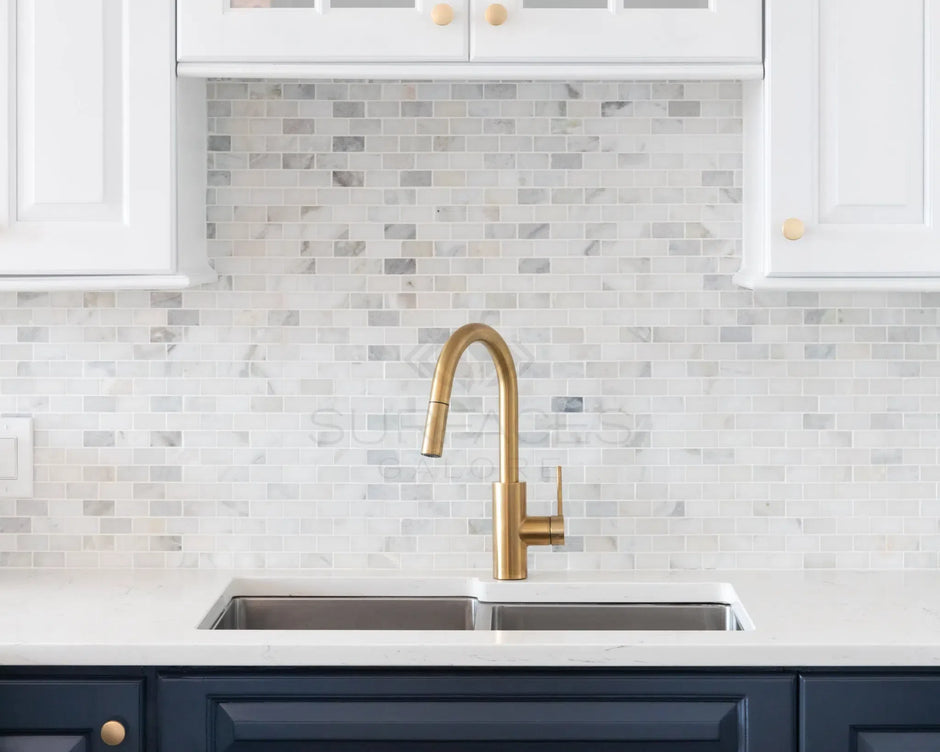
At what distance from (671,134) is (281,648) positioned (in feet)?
3.90

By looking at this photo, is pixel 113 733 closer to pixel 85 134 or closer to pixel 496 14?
pixel 85 134

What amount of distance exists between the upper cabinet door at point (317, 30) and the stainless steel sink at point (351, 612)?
96 centimetres

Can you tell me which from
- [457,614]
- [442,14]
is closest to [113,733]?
[457,614]

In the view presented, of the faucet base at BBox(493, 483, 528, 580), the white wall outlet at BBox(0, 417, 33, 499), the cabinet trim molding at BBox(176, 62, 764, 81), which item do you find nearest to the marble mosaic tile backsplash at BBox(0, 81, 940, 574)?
the white wall outlet at BBox(0, 417, 33, 499)

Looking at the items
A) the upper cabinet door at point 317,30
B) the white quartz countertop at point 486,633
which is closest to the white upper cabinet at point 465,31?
the upper cabinet door at point 317,30

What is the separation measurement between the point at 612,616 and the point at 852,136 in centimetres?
92

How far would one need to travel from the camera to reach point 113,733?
4.56ft

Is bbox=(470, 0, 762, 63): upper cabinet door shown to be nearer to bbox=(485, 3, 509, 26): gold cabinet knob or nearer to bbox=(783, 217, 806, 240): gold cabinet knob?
bbox=(485, 3, 509, 26): gold cabinet knob

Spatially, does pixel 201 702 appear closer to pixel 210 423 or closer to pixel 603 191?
pixel 210 423

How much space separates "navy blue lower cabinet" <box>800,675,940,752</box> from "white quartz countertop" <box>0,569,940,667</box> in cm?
3

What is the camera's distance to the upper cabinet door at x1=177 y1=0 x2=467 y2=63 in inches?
61.6

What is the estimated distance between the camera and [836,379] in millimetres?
1885

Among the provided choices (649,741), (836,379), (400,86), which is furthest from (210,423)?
(836,379)

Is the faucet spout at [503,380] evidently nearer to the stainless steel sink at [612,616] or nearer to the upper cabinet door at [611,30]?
the stainless steel sink at [612,616]
